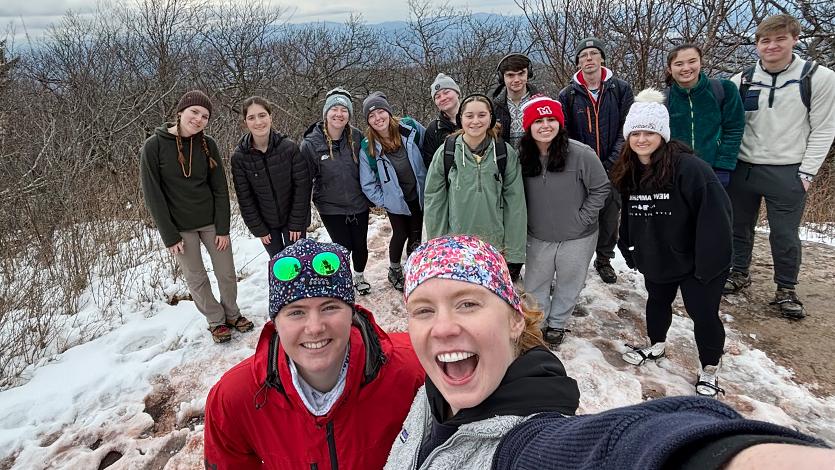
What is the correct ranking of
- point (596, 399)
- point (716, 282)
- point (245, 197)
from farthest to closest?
point (245, 197)
point (596, 399)
point (716, 282)

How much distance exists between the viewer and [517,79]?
3799 millimetres

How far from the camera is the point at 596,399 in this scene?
2.89 m

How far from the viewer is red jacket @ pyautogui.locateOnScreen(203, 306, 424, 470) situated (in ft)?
5.21

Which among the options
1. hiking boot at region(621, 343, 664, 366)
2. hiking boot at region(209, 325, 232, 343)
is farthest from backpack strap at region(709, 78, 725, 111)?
hiking boot at region(209, 325, 232, 343)

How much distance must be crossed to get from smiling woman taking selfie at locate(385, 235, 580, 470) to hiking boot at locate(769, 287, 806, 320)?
11.7ft

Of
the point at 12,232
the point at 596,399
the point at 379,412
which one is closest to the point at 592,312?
the point at 596,399

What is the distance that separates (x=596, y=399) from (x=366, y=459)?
190 cm

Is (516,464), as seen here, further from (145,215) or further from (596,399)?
(145,215)

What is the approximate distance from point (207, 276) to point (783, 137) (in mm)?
4817

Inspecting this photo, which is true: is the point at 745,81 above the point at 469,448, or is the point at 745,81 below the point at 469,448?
above

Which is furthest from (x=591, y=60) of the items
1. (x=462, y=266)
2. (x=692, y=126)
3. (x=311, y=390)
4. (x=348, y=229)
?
(x=311, y=390)

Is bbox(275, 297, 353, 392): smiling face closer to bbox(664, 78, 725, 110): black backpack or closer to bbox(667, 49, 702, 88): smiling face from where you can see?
bbox(667, 49, 702, 88): smiling face

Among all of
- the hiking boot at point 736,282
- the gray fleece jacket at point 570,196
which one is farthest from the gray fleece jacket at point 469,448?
the hiking boot at point 736,282

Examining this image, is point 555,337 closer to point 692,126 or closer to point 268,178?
point 692,126
